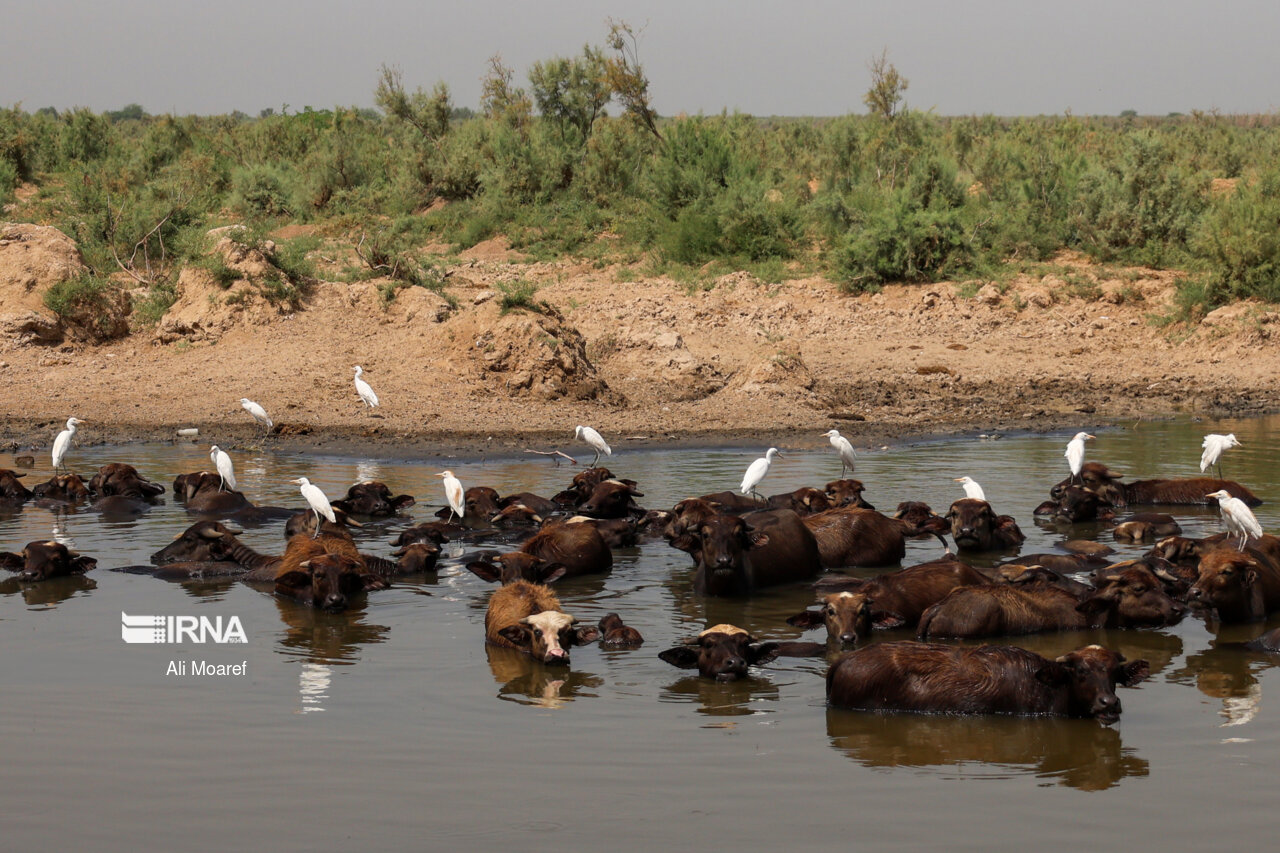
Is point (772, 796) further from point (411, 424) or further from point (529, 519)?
point (411, 424)

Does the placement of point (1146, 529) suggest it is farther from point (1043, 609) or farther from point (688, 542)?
point (688, 542)

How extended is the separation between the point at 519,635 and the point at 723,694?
152 centimetres

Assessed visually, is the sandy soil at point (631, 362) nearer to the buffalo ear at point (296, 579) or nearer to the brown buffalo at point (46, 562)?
the brown buffalo at point (46, 562)

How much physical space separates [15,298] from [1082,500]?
62.9 feet

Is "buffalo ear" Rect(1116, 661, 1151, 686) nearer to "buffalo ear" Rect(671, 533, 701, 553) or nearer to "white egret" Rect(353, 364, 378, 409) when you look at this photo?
"buffalo ear" Rect(671, 533, 701, 553)

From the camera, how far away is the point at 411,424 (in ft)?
65.2

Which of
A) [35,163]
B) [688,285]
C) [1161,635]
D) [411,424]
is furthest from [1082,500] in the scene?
[35,163]

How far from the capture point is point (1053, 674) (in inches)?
282

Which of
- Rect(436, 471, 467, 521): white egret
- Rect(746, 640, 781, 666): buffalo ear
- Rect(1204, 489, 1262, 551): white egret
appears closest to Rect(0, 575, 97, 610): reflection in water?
Rect(436, 471, 467, 521): white egret

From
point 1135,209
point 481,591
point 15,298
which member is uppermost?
point 1135,209

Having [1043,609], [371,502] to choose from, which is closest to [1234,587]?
[1043,609]

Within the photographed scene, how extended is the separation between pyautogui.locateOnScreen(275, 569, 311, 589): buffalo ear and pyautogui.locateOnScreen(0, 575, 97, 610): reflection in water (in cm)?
163

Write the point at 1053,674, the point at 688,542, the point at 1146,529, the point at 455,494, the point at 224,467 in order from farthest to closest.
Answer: the point at 224,467
the point at 455,494
the point at 1146,529
the point at 688,542
the point at 1053,674

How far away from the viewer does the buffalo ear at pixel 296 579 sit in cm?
1015
